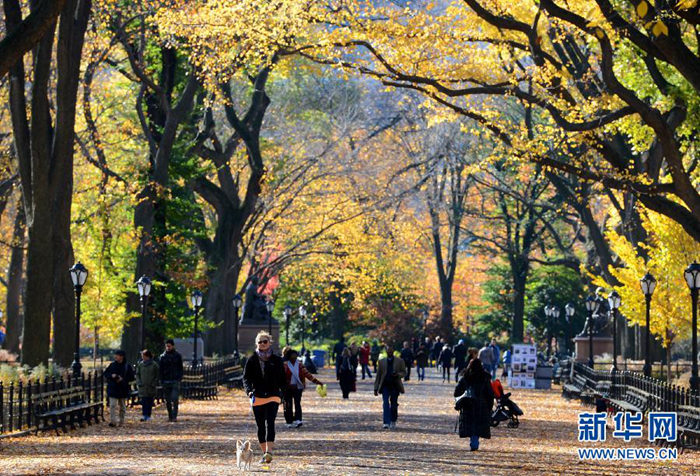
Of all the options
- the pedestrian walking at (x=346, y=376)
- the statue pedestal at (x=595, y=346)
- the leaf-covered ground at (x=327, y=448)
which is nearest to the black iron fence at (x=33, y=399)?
the leaf-covered ground at (x=327, y=448)

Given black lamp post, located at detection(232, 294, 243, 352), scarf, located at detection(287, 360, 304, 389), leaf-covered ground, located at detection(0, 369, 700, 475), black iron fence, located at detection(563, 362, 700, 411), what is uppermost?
black lamp post, located at detection(232, 294, 243, 352)

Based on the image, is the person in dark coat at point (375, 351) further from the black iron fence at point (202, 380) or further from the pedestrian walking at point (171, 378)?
the pedestrian walking at point (171, 378)

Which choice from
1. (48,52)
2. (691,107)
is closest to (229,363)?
(48,52)

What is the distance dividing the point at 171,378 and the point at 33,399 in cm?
382

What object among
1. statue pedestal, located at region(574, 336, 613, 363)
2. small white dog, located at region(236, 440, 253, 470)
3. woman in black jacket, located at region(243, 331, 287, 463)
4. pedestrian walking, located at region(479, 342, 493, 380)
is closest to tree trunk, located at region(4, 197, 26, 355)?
pedestrian walking, located at region(479, 342, 493, 380)

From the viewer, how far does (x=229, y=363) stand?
4162cm

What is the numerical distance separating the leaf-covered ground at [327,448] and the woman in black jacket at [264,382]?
545 millimetres

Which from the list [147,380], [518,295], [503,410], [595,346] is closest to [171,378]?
[147,380]

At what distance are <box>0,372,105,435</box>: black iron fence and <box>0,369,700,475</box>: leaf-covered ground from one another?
0.59 metres

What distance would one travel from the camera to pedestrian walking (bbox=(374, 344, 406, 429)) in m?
22.9

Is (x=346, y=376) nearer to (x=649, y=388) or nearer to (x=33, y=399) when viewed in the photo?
(x=649, y=388)

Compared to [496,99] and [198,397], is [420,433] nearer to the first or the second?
[198,397]

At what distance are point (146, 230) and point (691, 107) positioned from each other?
15359 mm

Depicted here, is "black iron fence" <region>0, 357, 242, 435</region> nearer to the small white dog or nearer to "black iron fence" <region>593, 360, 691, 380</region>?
the small white dog
